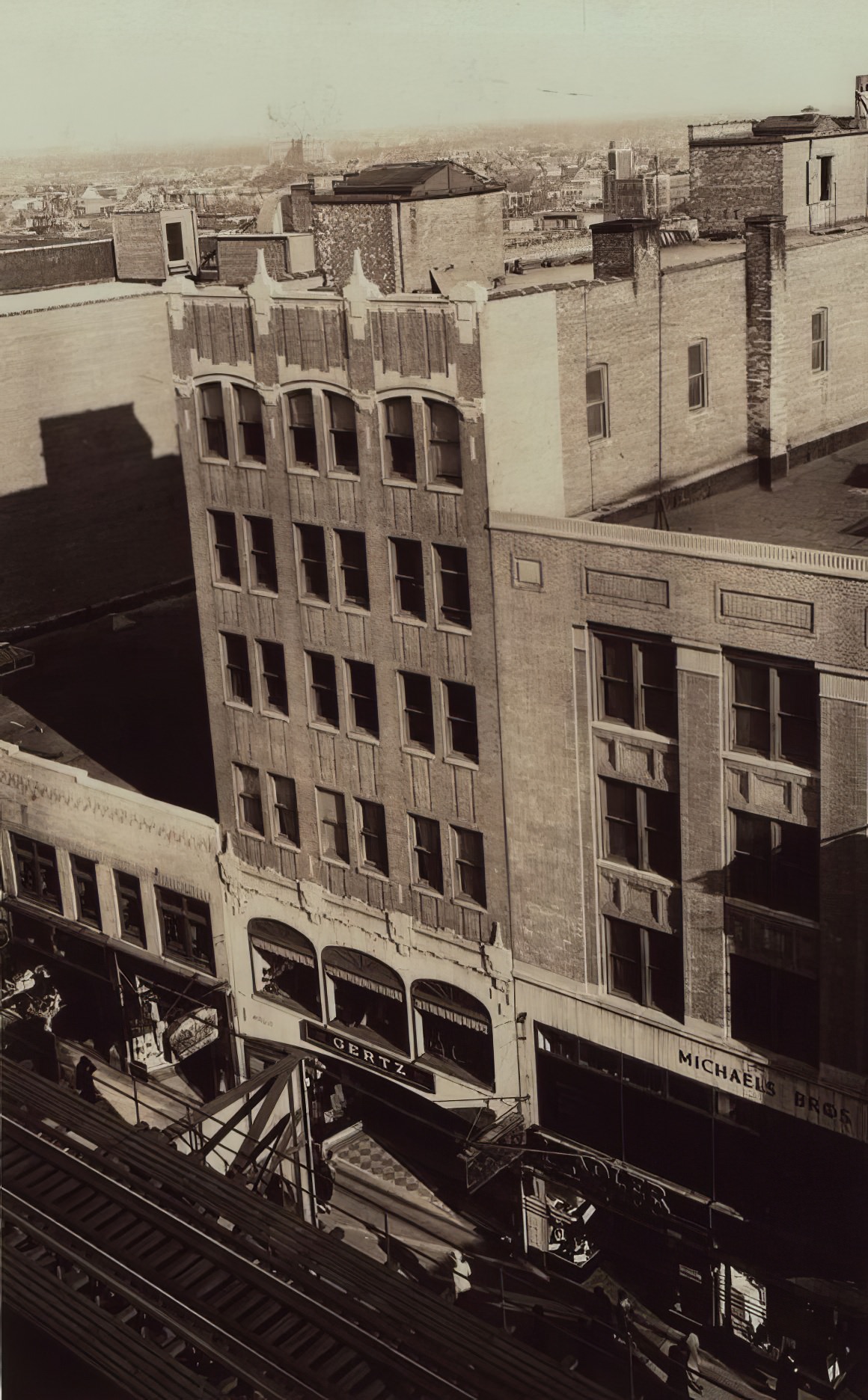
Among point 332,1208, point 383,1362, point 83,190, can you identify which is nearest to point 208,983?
point 332,1208

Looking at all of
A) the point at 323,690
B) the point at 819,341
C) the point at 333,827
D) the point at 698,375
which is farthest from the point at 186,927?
the point at 819,341

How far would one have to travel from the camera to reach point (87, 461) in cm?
6600

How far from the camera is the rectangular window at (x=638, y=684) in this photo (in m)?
34.5

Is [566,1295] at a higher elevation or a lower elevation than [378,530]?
lower

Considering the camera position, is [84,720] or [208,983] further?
[84,720]

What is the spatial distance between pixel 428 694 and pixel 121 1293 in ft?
59.5

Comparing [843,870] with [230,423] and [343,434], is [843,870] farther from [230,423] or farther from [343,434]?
[230,423]

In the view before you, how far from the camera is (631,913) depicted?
36.8 meters

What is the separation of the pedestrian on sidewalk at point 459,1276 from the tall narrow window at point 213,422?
20697 millimetres

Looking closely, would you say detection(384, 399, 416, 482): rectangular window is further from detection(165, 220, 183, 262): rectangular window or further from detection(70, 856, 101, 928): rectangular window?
detection(165, 220, 183, 262): rectangular window

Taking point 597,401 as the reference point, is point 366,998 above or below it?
below

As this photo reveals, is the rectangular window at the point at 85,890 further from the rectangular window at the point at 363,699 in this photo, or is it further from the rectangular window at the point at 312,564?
the rectangular window at the point at 312,564

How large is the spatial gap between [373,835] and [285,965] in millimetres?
5972

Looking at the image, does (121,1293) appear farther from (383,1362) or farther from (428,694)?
(428,694)
